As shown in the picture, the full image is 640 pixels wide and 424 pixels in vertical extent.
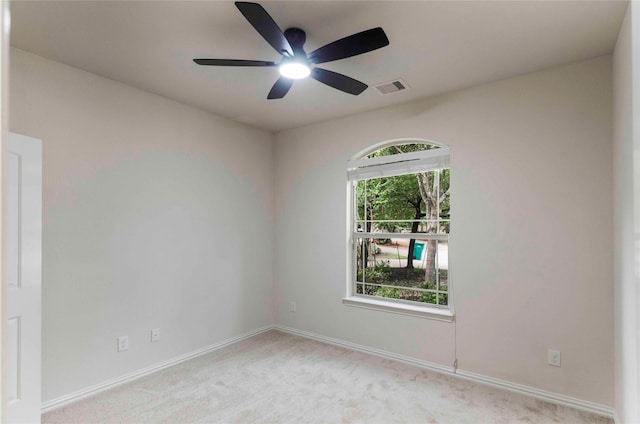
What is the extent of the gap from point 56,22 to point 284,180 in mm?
2714

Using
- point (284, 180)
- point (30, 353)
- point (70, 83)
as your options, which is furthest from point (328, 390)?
point (70, 83)

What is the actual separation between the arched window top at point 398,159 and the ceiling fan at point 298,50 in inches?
49.3

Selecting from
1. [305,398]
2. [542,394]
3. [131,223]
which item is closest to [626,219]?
[542,394]

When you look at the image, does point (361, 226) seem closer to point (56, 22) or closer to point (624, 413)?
point (624, 413)

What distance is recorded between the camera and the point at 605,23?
6.83ft

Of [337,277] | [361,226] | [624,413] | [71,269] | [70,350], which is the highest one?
[361,226]

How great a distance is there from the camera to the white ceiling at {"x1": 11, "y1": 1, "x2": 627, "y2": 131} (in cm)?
194

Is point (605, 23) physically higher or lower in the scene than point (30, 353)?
higher

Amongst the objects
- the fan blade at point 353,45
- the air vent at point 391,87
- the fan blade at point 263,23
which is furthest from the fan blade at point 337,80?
the air vent at point 391,87

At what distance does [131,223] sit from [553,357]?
144 inches

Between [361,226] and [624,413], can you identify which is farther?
[361,226]

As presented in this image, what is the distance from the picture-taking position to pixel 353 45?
1.84 meters

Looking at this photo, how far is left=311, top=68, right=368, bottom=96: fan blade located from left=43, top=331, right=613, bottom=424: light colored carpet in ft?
7.62

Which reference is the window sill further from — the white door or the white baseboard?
the white door
